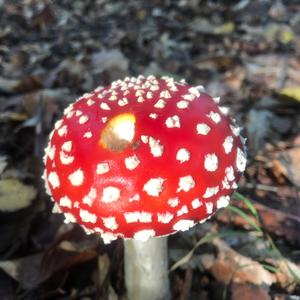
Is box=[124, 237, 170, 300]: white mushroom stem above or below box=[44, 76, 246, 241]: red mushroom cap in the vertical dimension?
Result: below

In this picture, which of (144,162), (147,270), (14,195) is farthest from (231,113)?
(144,162)

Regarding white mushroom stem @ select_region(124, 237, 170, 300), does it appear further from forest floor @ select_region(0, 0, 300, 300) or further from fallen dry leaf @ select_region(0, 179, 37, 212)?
fallen dry leaf @ select_region(0, 179, 37, 212)

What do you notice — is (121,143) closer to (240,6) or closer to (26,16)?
(240,6)

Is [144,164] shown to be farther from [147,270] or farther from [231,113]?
[231,113]

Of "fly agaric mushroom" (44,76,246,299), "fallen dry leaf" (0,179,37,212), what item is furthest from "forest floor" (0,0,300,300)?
"fly agaric mushroom" (44,76,246,299)

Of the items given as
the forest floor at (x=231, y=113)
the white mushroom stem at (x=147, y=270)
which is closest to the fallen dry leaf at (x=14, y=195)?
the forest floor at (x=231, y=113)

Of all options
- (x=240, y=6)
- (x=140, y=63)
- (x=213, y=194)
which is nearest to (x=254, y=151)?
(x=213, y=194)
